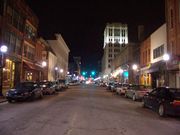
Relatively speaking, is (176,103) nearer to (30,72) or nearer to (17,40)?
(17,40)

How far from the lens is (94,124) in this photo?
10.8 m

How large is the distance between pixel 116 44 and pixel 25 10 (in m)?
115

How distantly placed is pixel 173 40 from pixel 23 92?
722 inches

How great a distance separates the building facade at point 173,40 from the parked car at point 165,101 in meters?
13.4

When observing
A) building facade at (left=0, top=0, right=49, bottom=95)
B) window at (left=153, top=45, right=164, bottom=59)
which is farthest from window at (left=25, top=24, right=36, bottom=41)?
window at (left=153, top=45, right=164, bottom=59)

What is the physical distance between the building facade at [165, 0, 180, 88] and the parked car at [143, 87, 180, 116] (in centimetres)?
1341

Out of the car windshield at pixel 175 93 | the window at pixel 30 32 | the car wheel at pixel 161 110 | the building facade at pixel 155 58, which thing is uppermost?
the window at pixel 30 32

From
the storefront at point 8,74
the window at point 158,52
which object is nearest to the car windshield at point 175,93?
the window at point 158,52

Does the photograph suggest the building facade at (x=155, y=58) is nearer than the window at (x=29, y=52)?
Yes

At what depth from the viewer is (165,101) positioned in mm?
14383

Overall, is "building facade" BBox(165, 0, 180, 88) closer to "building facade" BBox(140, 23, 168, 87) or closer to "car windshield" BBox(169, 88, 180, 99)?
"building facade" BBox(140, 23, 168, 87)

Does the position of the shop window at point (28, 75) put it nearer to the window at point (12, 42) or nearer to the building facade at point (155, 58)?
the window at point (12, 42)

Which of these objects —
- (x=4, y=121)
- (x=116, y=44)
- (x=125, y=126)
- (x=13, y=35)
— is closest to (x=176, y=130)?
(x=125, y=126)

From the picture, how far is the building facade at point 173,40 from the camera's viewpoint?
2973cm
